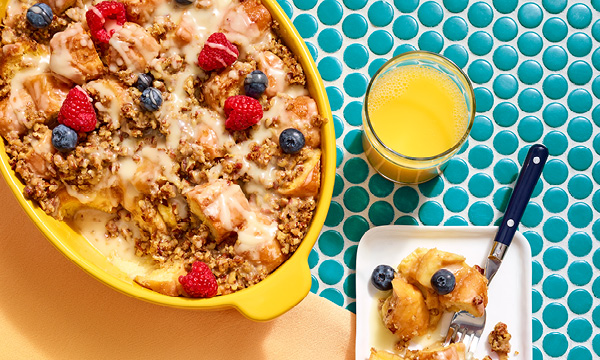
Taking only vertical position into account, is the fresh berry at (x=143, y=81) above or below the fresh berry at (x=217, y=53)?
below

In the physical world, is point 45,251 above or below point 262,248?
below

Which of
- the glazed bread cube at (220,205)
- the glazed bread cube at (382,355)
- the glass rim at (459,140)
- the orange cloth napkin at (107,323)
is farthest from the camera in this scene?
the orange cloth napkin at (107,323)

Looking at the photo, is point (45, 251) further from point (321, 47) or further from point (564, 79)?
point (564, 79)

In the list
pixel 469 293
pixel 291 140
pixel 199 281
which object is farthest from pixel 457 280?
pixel 199 281

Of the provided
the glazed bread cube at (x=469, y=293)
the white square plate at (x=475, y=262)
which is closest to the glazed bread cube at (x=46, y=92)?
the white square plate at (x=475, y=262)

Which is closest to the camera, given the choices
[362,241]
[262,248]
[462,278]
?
[262,248]

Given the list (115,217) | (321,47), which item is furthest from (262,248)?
(321,47)

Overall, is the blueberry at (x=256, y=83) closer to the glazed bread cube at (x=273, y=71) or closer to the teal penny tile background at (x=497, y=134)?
the glazed bread cube at (x=273, y=71)
